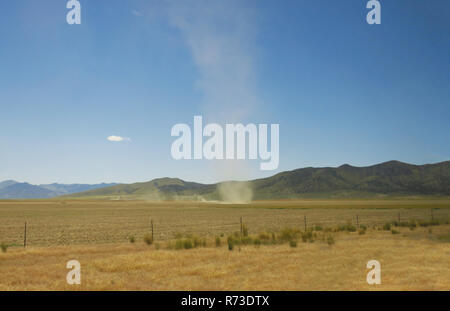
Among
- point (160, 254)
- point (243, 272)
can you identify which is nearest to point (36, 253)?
point (160, 254)

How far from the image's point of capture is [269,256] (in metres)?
17.6

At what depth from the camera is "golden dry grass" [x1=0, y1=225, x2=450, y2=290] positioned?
1192 cm

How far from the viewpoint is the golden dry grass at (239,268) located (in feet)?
39.1

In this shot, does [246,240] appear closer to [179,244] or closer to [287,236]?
[287,236]

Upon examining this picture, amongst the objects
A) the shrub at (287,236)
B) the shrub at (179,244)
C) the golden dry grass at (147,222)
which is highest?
the shrub at (179,244)

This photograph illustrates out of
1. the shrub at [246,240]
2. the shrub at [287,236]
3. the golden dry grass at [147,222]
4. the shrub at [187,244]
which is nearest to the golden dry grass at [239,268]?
the shrub at [187,244]

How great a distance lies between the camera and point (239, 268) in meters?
14.9

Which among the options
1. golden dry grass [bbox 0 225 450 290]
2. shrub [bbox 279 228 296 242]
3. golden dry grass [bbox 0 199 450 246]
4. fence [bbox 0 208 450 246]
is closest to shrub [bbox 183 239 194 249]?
golden dry grass [bbox 0 225 450 290]

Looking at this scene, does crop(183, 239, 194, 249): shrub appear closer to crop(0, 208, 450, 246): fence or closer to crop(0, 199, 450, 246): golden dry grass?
crop(0, 208, 450, 246): fence

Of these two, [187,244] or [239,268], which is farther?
[187,244]

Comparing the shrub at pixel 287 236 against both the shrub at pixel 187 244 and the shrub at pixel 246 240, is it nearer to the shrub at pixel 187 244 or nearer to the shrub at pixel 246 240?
the shrub at pixel 246 240

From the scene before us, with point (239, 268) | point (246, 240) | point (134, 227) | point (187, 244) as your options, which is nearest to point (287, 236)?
point (246, 240)
